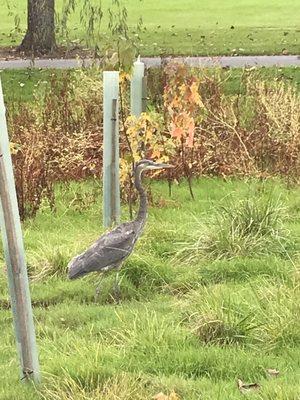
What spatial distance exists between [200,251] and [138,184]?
0.92 metres

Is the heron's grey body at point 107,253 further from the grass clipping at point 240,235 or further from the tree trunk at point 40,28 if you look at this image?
the tree trunk at point 40,28

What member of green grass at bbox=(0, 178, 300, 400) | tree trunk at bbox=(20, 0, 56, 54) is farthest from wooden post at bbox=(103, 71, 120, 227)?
tree trunk at bbox=(20, 0, 56, 54)

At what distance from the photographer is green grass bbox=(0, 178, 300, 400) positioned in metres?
5.02

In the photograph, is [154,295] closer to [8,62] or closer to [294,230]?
[294,230]

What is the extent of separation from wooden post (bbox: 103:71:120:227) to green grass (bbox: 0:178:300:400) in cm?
26

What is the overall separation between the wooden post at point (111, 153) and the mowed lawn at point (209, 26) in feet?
42.2

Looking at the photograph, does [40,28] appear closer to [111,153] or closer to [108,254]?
[111,153]

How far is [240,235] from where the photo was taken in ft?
25.2

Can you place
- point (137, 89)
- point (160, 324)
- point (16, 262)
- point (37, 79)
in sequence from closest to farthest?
point (16, 262), point (160, 324), point (137, 89), point (37, 79)

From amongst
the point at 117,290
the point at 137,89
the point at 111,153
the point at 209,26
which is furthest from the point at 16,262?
the point at 209,26

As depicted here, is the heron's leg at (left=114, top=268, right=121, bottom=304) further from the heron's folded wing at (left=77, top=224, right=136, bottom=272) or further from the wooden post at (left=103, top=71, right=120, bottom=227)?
the wooden post at (left=103, top=71, right=120, bottom=227)

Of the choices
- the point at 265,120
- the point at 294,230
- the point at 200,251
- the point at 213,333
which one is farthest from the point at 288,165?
the point at 213,333

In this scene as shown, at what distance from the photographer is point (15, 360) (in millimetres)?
5555

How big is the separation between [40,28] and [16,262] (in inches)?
716
